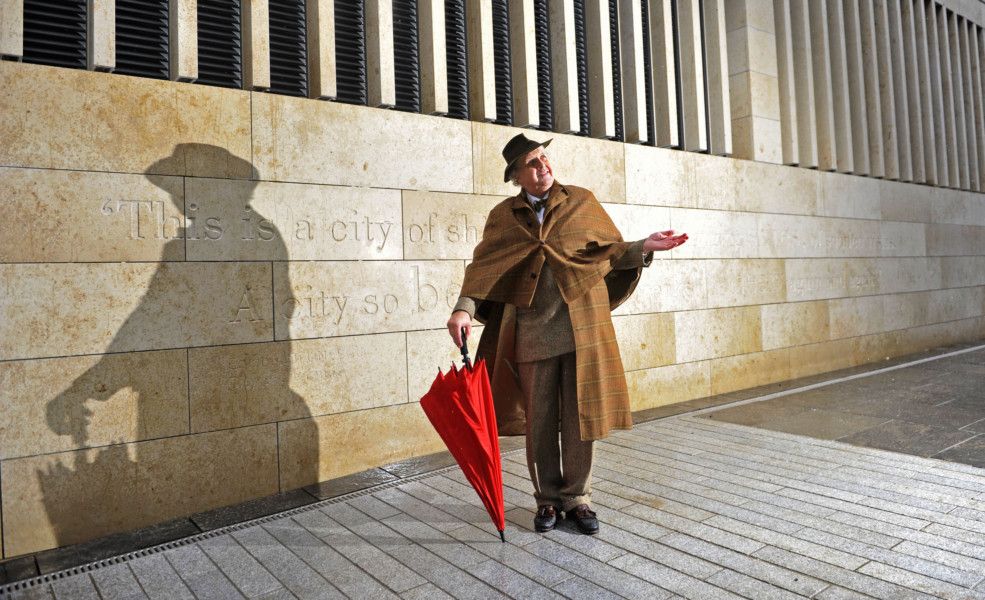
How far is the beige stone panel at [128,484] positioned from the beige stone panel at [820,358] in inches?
250

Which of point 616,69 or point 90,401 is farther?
point 616,69

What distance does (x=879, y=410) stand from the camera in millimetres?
6336

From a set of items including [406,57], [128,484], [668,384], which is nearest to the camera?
[128,484]

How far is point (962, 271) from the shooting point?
11.6 meters

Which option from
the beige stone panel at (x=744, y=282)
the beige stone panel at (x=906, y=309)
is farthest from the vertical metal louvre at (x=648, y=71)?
the beige stone panel at (x=906, y=309)

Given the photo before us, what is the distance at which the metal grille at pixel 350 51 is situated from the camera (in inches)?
219

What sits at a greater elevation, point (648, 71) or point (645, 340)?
point (648, 71)

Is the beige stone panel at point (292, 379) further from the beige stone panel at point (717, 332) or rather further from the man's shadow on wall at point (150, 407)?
the beige stone panel at point (717, 332)

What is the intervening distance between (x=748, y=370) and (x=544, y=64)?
4.04 meters

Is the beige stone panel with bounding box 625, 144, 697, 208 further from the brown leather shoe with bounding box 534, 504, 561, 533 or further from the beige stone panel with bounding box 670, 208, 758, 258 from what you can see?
the brown leather shoe with bounding box 534, 504, 561, 533

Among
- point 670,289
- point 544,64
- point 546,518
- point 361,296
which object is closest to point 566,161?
point 544,64

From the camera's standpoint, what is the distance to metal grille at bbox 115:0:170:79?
4.66 metres

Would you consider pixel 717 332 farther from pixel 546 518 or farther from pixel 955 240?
pixel 955 240

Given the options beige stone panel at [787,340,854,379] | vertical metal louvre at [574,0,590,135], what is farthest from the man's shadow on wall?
beige stone panel at [787,340,854,379]
